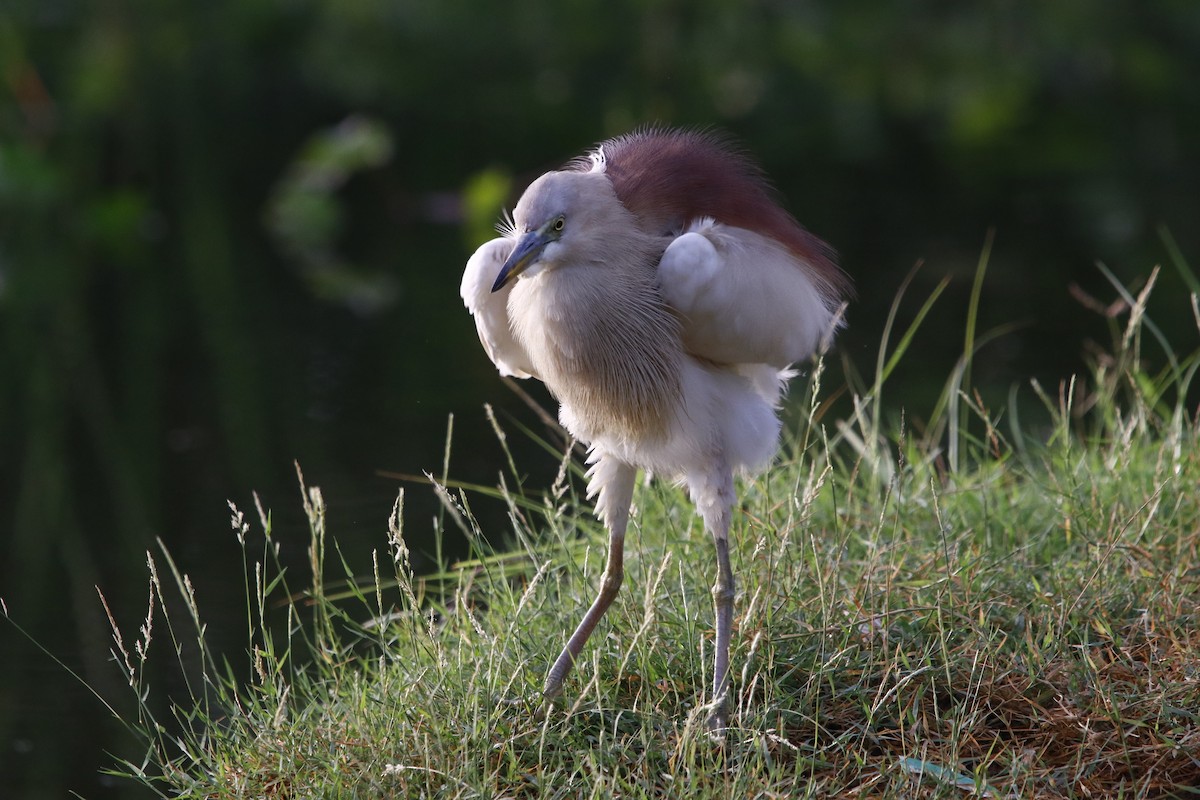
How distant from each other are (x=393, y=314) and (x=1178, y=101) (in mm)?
8477

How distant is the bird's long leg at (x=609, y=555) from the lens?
3.20 m

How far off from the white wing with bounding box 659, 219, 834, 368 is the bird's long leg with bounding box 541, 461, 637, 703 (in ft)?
1.17

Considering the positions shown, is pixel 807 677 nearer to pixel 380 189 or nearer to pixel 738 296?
pixel 738 296

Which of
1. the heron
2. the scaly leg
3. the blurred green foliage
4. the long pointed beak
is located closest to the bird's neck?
the heron

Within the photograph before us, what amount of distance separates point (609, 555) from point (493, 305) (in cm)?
64

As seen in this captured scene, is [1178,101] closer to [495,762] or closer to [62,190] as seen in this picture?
[62,190]

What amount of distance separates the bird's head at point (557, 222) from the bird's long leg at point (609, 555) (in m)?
0.57

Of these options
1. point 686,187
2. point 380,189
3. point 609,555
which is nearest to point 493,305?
point 686,187

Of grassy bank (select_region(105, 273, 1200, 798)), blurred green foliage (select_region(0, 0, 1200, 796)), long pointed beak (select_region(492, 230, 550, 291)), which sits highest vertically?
long pointed beak (select_region(492, 230, 550, 291))

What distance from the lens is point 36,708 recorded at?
4309 mm

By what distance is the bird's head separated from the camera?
9.76 feet

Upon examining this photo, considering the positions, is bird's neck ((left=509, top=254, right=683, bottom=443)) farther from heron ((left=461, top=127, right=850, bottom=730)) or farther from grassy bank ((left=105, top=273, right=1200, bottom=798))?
grassy bank ((left=105, top=273, right=1200, bottom=798))

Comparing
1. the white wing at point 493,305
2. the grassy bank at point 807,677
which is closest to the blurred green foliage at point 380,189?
the grassy bank at point 807,677

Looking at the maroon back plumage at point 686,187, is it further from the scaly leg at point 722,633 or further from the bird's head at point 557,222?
the scaly leg at point 722,633
